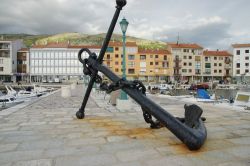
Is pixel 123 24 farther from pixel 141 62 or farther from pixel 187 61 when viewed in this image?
pixel 187 61

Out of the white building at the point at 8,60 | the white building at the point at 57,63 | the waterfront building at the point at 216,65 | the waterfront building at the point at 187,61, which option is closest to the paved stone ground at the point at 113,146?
the white building at the point at 8,60

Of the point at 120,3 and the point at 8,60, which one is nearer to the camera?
the point at 120,3

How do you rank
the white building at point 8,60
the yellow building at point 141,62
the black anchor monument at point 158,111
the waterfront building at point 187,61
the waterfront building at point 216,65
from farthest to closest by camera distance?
the waterfront building at point 216,65, the waterfront building at point 187,61, the yellow building at point 141,62, the white building at point 8,60, the black anchor monument at point 158,111

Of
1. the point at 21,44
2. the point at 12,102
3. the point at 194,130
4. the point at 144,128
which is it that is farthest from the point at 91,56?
the point at 21,44

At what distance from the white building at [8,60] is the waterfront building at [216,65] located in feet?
194

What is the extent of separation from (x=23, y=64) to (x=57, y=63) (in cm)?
1024

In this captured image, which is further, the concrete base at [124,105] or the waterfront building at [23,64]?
the waterfront building at [23,64]

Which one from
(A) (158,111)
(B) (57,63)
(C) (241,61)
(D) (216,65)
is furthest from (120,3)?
(C) (241,61)

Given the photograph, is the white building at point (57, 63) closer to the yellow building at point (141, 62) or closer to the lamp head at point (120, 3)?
the yellow building at point (141, 62)

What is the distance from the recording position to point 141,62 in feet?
247

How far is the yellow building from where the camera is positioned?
74.8 meters

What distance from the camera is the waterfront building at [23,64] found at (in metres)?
74.7

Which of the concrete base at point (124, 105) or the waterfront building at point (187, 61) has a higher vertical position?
the waterfront building at point (187, 61)

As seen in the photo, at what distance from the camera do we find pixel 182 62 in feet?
257
